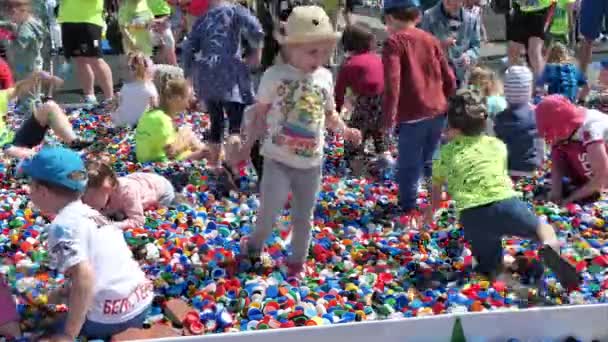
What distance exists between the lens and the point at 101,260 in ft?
10.9

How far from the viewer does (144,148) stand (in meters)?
6.12

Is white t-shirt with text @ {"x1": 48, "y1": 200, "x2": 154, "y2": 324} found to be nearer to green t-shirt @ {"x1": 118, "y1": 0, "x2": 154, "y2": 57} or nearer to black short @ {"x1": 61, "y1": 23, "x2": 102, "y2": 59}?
black short @ {"x1": 61, "y1": 23, "x2": 102, "y2": 59}

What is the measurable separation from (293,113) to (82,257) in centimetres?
132

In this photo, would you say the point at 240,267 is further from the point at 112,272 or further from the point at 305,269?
the point at 112,272

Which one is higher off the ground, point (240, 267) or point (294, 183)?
point (294, 183)

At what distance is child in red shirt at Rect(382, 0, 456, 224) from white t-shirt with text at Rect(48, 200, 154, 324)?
6.18 ft

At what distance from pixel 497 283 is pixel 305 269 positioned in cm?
97

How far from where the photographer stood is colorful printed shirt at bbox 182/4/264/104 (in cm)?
549

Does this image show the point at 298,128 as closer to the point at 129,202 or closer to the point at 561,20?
the point at 129,202

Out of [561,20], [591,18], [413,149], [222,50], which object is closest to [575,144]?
[413,149]

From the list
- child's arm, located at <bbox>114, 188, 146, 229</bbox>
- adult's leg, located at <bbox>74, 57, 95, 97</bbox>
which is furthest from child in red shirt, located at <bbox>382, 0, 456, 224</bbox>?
adult's leg, located at <bbox>74, 57, 95, 97</bbox>

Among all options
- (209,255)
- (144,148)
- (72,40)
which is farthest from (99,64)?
(209,255)

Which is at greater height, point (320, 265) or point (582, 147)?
point (582, 147)

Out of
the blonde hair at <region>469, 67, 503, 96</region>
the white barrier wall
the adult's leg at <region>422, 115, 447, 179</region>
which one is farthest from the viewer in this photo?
the blonde hair at <region>469, 67, 503, 96</region>
